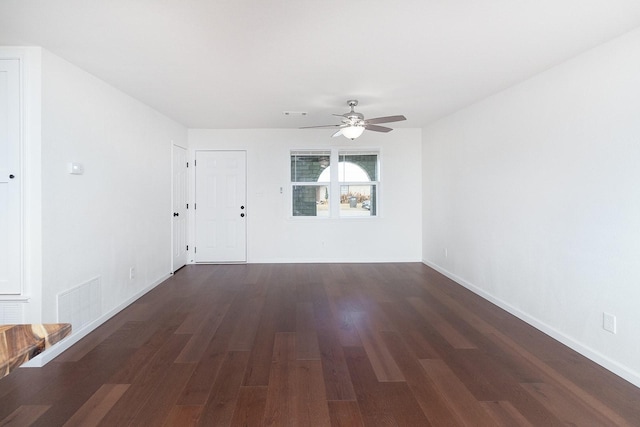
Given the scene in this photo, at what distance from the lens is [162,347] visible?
271cm

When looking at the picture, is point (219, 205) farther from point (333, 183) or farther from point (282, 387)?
point (282, 387)

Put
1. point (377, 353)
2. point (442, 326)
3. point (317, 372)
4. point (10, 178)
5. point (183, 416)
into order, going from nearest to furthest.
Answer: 1. point (183, 416)
2. point (317, 372)
3. point (10, 178)
4. point (377, 353)
5. point (442, 326)

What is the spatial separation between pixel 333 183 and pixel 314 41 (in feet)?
11.8

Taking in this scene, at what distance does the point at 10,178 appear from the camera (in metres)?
2.49

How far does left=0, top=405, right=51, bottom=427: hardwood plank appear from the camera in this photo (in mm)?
Answer: 1788

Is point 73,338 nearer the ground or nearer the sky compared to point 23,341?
nearer the ground

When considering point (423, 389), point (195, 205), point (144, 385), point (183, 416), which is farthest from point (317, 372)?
point (195, 205)

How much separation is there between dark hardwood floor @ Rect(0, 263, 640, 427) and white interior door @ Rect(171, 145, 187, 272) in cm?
163

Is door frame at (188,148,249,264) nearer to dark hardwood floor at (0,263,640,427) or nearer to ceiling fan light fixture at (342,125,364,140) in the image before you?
dark hardwood floor at (0,263,640,427)

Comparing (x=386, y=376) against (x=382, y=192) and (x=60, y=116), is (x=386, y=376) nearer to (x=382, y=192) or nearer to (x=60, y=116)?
(x=60, y=116)

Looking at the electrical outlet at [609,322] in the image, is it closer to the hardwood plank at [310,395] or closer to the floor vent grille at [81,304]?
the hardwood plank at [310,395]

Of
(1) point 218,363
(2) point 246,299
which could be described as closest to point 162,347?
(1) point 218,363

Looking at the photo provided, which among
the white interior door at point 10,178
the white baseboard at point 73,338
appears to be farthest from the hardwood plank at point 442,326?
the white interior door at point 10,178

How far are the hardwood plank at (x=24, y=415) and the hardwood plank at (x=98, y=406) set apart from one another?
0.21m
